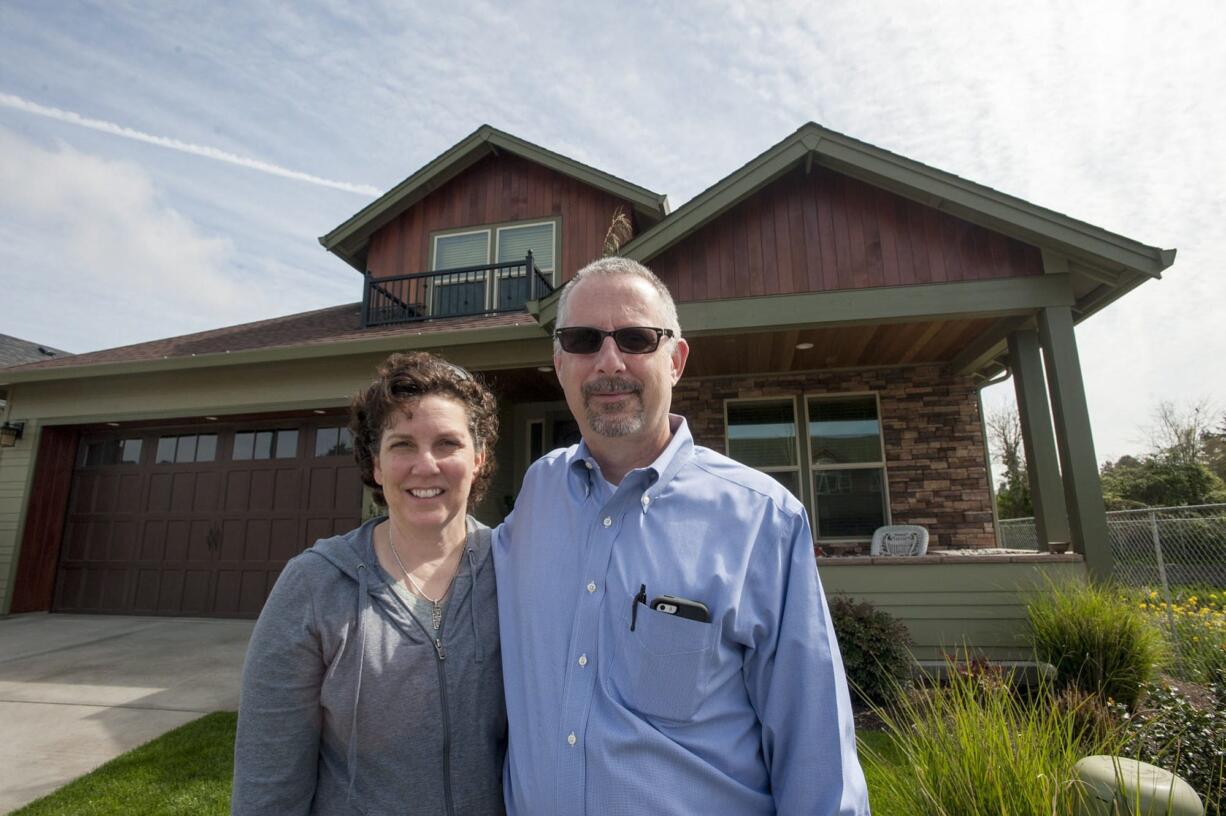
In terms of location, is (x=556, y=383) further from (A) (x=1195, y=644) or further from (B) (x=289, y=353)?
(A) (x=1195, y=644)

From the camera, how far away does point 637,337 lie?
A: 167 centimetres

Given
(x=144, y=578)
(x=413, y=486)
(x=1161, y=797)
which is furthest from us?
(x=144, y=578)

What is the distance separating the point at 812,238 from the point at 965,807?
5.26 m

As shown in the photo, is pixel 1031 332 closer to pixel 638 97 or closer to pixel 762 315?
pixel 762 315

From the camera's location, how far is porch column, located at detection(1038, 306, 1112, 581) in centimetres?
530

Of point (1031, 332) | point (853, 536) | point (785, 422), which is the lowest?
point (853, 536)

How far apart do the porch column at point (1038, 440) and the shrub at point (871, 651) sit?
256cm

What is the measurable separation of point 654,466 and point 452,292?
29.1 ft

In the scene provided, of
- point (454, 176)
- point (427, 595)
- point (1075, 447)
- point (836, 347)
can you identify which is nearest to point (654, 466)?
point (427, 595)

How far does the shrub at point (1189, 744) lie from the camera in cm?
283

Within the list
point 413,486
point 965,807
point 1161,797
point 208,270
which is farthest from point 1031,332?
point 208,270

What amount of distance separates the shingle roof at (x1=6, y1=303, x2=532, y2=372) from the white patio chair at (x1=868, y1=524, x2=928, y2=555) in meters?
4.89

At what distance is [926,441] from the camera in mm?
7789

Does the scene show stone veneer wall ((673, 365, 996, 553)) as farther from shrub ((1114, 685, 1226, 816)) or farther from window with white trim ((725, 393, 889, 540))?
shrub ((1114, 685, 1226, 816))
